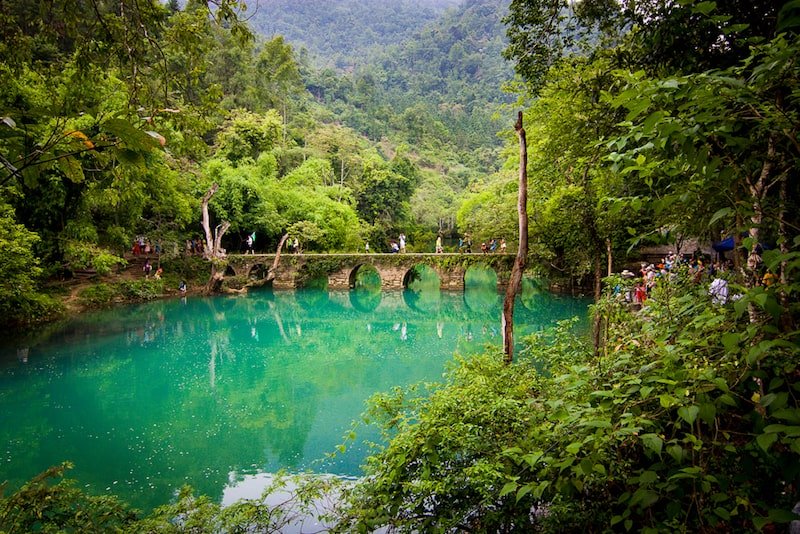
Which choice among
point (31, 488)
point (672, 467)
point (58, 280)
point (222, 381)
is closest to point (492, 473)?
point (672, 467)

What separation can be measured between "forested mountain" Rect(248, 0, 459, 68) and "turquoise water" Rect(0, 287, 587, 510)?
316 feet

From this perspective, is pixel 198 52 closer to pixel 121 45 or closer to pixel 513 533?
pixel 121 45

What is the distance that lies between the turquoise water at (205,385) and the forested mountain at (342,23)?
3789 inches

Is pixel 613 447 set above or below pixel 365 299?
above

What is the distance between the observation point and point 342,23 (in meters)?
118

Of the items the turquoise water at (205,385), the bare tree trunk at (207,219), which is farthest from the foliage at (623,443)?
the bare tree trunk at (207,219)

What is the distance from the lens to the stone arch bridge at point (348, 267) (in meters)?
24.9

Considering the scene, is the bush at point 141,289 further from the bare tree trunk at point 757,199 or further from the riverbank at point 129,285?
the bare tree trunk at point 757,199

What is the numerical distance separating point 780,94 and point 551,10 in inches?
159

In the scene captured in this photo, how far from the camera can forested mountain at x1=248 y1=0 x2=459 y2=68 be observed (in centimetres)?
10906

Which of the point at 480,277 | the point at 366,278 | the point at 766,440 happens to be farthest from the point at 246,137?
the point at 766,440

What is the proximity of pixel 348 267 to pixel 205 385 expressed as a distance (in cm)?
1626

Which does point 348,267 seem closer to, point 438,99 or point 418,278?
point 418,278

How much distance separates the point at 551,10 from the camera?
5.17 meters
